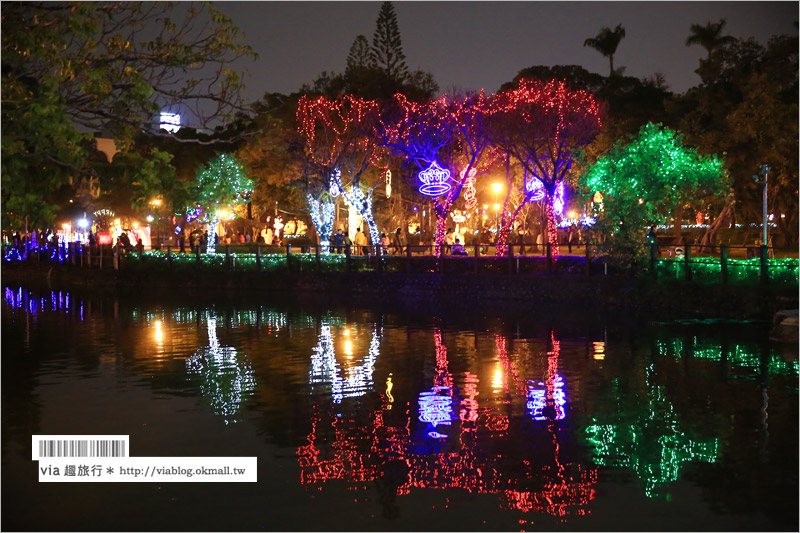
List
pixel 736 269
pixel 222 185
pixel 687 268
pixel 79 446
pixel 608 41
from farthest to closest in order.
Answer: pixel 608 41 < pixel 222 185 < pixel 687 268 < pixel 736 269 < pixel 79 446

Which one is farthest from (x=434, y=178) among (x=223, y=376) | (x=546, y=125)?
(x=223, y=376)

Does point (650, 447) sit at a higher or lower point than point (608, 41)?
lower

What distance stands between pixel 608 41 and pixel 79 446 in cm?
7081

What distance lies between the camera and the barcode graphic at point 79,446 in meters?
9.16

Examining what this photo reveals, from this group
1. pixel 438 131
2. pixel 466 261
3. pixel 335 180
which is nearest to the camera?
pixel 466 261

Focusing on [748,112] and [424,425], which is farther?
[748,112]

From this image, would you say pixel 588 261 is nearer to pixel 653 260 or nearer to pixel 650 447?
pixel 653 260

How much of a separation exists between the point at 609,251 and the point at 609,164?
15.4 m

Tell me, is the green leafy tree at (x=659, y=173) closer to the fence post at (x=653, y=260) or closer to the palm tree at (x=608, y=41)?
the fence post at (x=653, y=260)

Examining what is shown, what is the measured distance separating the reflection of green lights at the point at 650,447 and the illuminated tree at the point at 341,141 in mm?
34530

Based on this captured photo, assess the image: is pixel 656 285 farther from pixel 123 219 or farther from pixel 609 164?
pixel 123 219

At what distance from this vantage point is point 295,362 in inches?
647

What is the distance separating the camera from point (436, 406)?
1216 cm

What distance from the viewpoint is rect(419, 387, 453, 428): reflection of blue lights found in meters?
11.3
